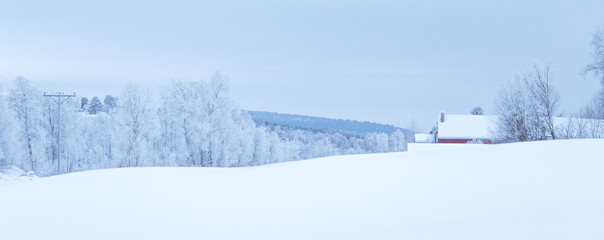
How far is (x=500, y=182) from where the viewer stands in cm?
746

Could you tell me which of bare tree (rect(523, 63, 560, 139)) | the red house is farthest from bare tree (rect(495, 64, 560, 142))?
the red house

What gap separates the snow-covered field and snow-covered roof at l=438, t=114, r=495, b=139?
116 ft

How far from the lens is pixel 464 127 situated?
45406 mm

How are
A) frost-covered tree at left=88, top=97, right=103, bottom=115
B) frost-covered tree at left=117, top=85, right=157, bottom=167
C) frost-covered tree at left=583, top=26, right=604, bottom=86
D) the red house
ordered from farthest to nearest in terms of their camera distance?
frost-covered tree at left=88, top=97, right=103, bottom=115 < the red house < frost-covered tree at left=117, top=85, right=157, bottom=167 < frost-covered tree at left=583, top=26, right=604, bottom=86

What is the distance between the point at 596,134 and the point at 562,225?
24128mm

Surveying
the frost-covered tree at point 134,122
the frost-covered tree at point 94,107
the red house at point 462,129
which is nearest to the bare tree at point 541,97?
the red house at point 462,129

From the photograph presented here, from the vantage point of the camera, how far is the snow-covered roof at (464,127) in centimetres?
4438

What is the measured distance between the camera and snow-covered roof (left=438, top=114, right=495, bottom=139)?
146 ft

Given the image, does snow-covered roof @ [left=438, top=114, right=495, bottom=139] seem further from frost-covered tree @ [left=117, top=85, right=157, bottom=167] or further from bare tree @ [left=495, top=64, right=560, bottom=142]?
frost-covered tree @ [left=117, top=85, right=157, bottom=167]

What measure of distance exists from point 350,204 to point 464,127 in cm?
4164

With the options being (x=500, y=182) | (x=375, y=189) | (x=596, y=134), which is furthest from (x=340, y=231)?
(x=596, y=134)

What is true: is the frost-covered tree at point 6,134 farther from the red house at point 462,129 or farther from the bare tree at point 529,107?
the red house at point 462,129

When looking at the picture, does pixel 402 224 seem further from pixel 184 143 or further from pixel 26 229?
pixel 184 143

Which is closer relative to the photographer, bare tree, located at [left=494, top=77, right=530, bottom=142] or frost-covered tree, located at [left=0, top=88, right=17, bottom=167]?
bare tree, located at [left=494, top=77, right=530, bottom=142]
